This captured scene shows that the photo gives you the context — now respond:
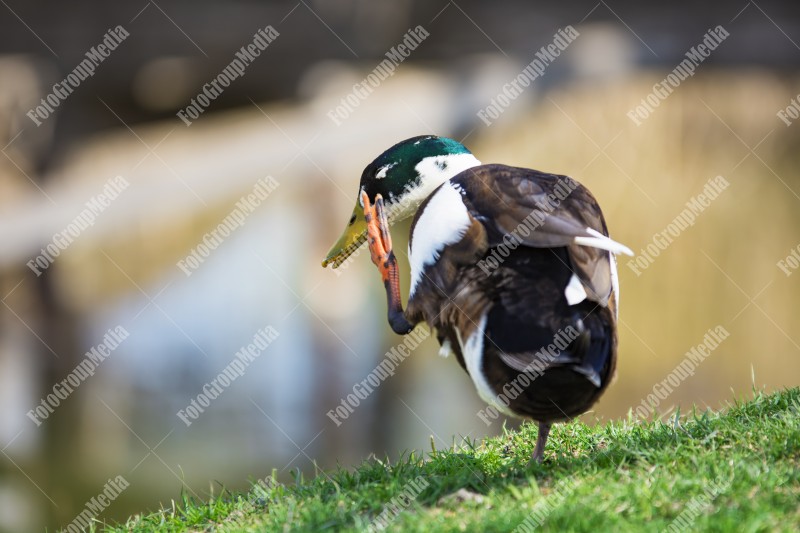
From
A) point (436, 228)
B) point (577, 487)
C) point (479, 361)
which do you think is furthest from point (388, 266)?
point (577, 487)

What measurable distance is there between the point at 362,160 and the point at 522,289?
502cm

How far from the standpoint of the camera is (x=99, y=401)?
10836mm

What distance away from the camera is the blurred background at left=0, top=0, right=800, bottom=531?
8.06m

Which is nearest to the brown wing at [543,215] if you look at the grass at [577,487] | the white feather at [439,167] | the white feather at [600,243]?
the white feather at [600,243]

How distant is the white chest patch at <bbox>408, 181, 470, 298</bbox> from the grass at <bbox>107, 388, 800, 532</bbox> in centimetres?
93

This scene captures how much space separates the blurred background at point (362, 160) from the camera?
317 inches

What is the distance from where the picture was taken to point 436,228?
13.1ft

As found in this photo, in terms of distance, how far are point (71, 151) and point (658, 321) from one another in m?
6.09

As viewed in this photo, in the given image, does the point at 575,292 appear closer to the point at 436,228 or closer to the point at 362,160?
the point at 436,228

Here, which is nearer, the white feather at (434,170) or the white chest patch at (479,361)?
the white chest patch at (479,361)

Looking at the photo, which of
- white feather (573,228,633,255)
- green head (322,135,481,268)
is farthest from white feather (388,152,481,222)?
white feather (573,228,633,255)

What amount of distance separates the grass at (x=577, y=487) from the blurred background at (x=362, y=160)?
3495 mm

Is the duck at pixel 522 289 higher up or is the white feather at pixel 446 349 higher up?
the duck at pixel 522 289

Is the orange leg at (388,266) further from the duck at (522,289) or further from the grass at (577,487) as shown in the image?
the grass at (577,487)
